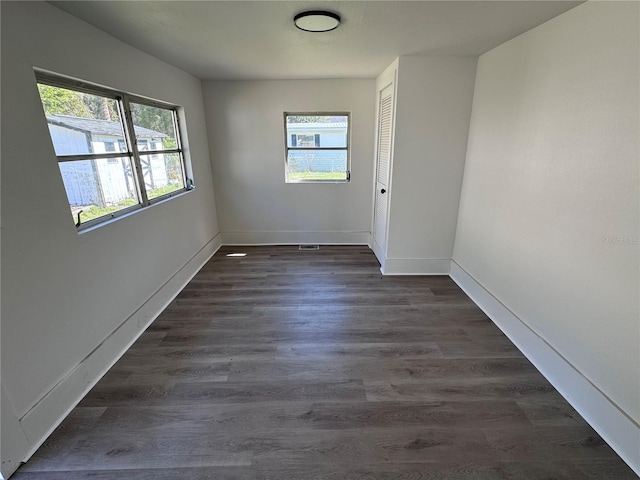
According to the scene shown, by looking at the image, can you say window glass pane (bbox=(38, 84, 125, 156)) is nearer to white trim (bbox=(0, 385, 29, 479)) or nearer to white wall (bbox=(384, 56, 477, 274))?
white trim (bbox=(0, 385, 29, 479))

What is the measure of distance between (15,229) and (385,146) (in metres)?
3.25

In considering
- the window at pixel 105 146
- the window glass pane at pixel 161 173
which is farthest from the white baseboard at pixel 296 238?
the window at pixel 105 146

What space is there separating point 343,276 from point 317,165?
1.73 meters

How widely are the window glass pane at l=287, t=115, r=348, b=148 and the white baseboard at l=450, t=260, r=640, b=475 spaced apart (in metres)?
2.74

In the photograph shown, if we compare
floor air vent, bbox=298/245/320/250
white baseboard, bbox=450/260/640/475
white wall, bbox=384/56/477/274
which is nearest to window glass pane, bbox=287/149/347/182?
floor air vent, bbox=298/245/320/250

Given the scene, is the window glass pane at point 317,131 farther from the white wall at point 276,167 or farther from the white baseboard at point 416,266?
the white baseboard at point 416,266

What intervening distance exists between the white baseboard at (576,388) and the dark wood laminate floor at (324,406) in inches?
2.2

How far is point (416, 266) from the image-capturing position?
139 inches

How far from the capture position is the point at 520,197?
2275mm

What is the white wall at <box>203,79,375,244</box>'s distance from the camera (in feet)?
12.9

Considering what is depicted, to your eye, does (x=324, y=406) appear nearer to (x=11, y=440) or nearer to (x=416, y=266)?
(x=11, y=440)

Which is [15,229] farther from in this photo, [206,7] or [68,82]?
[206,7]

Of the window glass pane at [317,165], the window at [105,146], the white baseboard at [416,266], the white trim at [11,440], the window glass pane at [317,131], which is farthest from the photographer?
the window glass pane at [317,165]

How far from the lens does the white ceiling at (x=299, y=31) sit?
1730 mm
